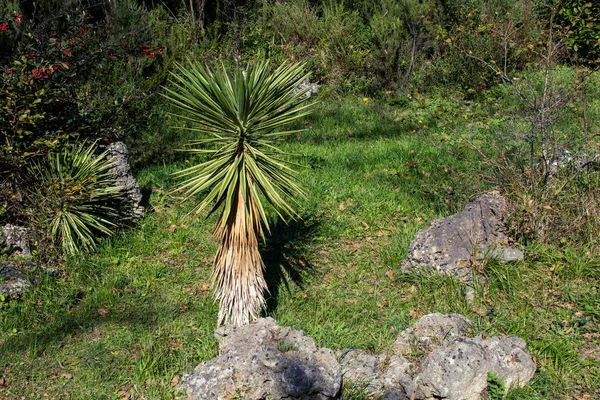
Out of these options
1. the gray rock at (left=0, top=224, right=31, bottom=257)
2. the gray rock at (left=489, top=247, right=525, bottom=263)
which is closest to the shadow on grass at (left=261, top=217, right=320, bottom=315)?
the gray rock at (left=489, top=247, right=525, bottom=263)

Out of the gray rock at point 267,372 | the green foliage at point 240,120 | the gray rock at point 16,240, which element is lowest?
the gray rock at point 267,372

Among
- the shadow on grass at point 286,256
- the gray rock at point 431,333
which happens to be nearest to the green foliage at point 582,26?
the shadow on grass at point 286,256

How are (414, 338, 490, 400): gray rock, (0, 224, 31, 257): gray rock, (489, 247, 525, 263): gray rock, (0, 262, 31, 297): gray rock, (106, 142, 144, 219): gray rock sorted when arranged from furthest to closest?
(106, 142, 144, 219): gray rock → (0, 224, 31, 257): gray rock → (489, 247, 525, 263): gray rock → (0, 262, 31, 297): gray rock → (414, 338, 490, 400): gray rock

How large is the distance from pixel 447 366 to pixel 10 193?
5026mm

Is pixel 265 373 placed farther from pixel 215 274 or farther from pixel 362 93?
pixel 362 93

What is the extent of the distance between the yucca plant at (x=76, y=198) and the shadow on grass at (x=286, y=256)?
6.18 feet

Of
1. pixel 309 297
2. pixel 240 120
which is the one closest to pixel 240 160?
pixel 240 120

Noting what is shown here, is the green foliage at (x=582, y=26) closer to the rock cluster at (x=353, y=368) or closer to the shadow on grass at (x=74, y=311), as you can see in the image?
the rock cluster at (x=353, y=368)

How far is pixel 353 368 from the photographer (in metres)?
5.20

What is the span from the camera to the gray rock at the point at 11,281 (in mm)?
6246

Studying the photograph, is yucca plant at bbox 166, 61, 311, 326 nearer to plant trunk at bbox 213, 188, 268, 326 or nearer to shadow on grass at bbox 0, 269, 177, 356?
plant trunk at bbox 213, 188, 268, 326

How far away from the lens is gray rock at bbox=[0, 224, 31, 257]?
6766 millimetres

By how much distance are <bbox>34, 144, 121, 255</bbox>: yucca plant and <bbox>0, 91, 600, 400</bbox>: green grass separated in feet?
0.91

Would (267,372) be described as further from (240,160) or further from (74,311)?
(74,311)
